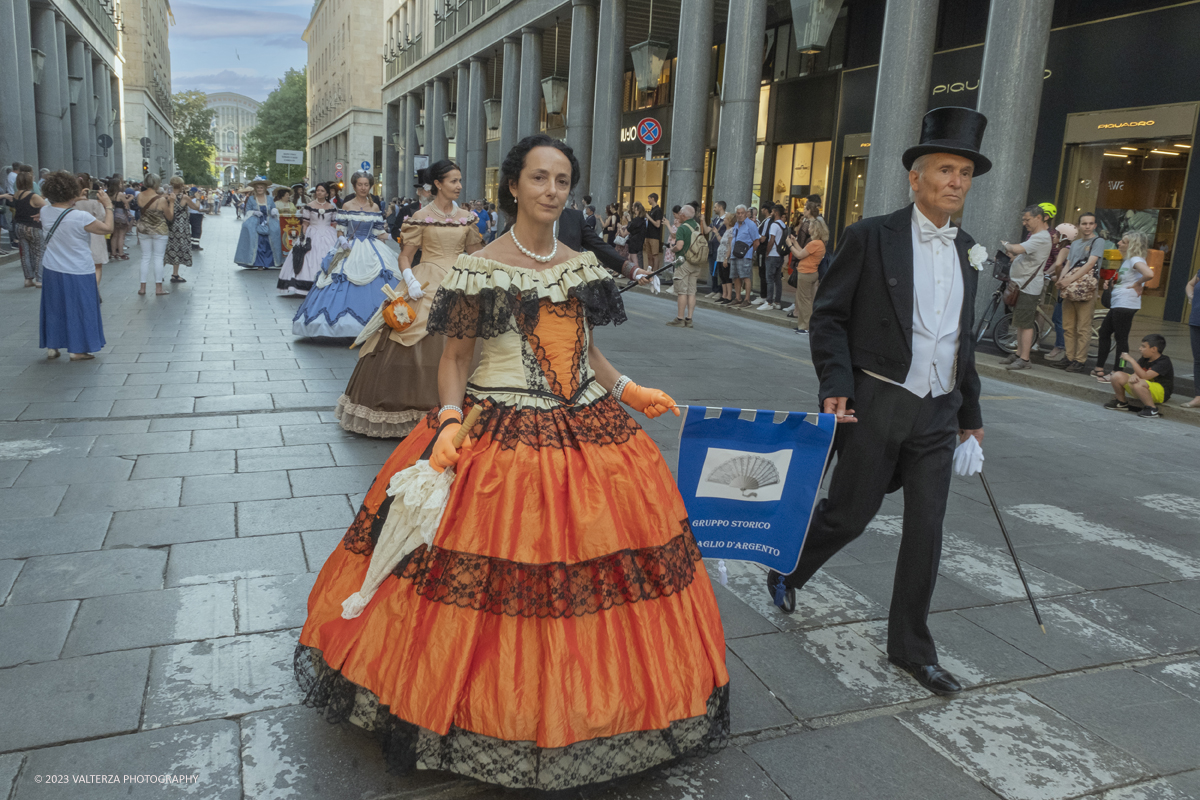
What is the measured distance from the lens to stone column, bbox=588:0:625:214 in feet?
74.6

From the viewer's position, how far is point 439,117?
43.5 metres

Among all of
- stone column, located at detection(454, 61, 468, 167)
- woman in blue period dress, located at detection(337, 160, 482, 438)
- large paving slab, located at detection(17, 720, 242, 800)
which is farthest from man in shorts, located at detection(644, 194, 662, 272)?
stone column, located at detection(454, 61, 468, 167)

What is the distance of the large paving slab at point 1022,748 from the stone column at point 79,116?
136ft

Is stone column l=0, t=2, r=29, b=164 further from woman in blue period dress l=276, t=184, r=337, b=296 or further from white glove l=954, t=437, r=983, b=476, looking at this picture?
white glove l=954, t=437, r=983, b=476

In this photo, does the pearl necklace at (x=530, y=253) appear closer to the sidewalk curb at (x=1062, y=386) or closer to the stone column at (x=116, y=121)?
the sidewalk curb at (x=1062, y=386)

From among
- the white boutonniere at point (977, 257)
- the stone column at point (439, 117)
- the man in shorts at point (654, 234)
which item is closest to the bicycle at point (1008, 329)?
the man in shorts at point (654, 234)

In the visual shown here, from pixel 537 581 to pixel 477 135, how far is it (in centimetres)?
3646

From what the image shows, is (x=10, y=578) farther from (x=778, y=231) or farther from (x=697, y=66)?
(x=697, y=66)

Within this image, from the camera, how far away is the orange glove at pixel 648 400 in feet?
9.16

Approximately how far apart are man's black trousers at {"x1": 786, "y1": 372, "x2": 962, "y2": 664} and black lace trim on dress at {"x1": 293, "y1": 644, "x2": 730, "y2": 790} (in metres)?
1.10

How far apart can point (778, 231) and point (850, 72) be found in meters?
7.31

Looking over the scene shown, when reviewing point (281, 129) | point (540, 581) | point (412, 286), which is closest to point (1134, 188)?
point (412, 286)

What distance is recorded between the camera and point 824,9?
1583cm

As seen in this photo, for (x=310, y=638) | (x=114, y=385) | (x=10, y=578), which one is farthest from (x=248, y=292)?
(x=310, y=638)
